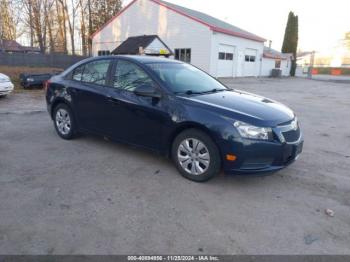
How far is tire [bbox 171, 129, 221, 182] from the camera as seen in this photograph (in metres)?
3.62

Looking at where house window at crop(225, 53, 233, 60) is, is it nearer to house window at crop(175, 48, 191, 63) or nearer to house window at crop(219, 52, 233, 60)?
house window at crop(219, 52, 233, 60)

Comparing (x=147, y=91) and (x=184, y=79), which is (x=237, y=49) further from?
(x=147, y=91)

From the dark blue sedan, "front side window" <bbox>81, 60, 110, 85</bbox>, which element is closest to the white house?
"front side window" <bbox>81, 60, 110, 85</bbox>

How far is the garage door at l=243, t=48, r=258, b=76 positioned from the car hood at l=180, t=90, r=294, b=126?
27.1 metres

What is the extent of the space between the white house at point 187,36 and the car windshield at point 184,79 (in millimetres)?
19983

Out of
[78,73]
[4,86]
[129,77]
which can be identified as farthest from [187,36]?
[129,77]

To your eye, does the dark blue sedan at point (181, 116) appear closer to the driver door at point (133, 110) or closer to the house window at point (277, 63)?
the driver door at point (133, 110)

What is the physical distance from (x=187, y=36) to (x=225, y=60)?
4.23 metres

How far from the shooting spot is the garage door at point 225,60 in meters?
25.7

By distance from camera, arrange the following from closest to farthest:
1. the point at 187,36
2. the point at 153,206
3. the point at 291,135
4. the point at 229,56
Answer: the point at 153,206, the point at 291,135, the point at 187,36, the point at 229,56

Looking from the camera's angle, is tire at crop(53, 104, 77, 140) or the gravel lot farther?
tire at crop(53, 104, 77, 140)

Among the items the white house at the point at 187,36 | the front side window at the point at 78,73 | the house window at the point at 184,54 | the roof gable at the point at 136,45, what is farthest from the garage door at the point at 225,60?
the front side window at the point at 78,73

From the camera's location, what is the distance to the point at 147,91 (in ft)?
13.1

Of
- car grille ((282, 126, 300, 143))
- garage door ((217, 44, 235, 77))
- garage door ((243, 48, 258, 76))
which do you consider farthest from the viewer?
garage door ((243, 48, 258, 76))
